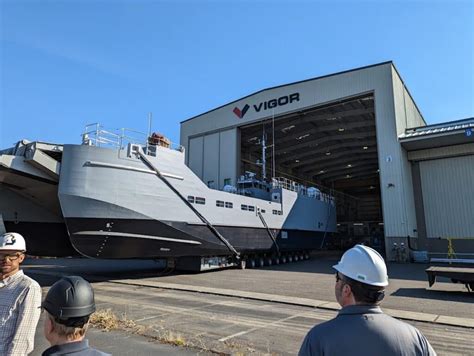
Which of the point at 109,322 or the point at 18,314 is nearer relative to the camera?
the point at 18,314

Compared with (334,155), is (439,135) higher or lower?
lower

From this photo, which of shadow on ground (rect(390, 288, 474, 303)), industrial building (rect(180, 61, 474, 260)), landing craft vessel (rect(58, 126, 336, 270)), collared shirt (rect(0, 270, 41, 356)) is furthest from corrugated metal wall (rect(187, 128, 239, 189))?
collared shirt (rect(0, 270, 41, 356))

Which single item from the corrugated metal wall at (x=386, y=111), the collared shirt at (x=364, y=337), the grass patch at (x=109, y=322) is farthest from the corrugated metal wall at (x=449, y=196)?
the collared shirt at (x=364, y=337)

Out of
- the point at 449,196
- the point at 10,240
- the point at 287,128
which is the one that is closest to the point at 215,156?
the point at 287,128

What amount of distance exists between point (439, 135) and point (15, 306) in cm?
2631

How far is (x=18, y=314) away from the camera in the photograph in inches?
104

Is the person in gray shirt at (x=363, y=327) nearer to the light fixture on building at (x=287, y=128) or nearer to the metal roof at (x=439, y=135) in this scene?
the metal roof at (x=439, y=135)

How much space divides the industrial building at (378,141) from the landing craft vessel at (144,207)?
911 centimetres

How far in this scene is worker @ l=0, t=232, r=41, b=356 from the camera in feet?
8.40

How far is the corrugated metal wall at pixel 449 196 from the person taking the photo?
23844mm

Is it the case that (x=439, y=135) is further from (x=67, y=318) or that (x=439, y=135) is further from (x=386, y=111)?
(x=67, y=318)

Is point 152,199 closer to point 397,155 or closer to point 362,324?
point 362,324

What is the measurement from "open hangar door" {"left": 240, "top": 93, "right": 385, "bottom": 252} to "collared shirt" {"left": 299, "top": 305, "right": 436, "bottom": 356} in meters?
23.7

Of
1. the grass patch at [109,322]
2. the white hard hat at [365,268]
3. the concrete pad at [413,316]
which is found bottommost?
the concrete pad at [413,316]
